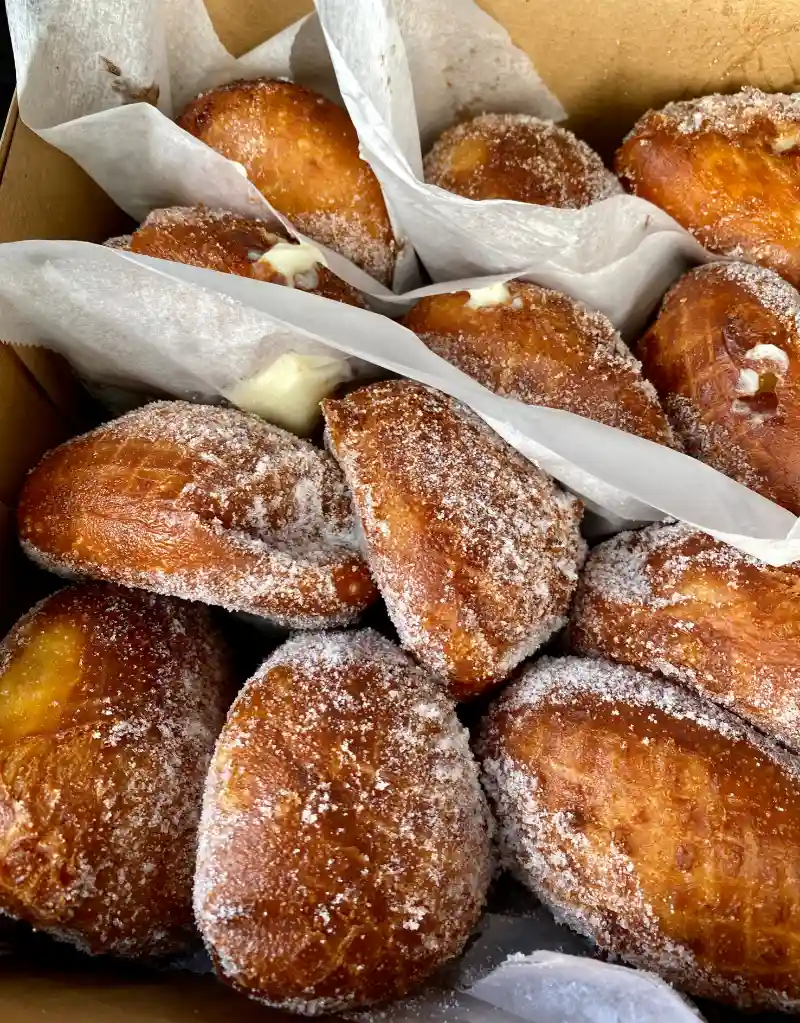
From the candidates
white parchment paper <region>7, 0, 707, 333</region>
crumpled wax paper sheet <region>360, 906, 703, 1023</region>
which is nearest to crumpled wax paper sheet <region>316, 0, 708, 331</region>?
white parchment paper <region>7, 0, 707, 333</region>

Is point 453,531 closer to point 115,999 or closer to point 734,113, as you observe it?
point 115,999

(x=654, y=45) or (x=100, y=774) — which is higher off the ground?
(x=654, y=45)

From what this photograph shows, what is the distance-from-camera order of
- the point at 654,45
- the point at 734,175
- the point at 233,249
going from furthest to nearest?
the point at 654,45 → the point at 734,175 → the point at 233,249

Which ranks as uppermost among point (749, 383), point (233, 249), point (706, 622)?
point (233, 249)

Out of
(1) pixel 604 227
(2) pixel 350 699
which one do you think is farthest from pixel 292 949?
(1) pixel 604 227

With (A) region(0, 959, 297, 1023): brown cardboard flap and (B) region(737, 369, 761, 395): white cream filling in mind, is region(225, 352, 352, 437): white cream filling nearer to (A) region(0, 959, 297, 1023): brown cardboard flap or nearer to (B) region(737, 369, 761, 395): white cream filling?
(B) region(737, 369, 761, 395): white cream filling

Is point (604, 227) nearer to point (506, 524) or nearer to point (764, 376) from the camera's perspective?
point (764, 376)

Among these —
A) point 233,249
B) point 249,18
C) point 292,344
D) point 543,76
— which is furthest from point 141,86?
point 543,76

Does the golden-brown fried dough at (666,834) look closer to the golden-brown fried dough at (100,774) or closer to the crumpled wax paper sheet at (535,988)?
the crumpled wax paper sheet at (535,988)
